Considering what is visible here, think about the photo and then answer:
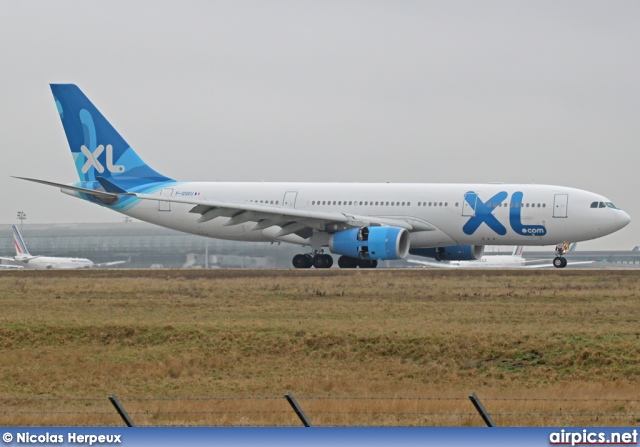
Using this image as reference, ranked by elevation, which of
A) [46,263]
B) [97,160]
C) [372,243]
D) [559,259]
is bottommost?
[46,263]

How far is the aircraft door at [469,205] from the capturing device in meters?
47.5

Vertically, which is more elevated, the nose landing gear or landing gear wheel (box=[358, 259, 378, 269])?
the nose landing gear

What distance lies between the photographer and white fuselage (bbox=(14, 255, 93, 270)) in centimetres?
8875

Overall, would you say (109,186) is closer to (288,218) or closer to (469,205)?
(288,218)

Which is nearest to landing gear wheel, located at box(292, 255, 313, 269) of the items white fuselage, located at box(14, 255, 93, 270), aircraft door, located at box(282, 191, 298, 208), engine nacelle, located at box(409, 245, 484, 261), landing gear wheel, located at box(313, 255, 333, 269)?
landing gear wheel, located at box(313, 255, 333, 269)

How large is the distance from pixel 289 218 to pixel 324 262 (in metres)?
2.97

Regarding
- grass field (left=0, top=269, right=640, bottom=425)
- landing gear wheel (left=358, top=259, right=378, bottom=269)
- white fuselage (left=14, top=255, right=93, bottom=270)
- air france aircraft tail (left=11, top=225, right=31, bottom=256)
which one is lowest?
white fuselage (left=14, top=255, right=93, bottom=270)

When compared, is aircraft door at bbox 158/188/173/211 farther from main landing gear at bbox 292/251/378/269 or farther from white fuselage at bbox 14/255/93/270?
white fuselage at bbox 14/255/93/270

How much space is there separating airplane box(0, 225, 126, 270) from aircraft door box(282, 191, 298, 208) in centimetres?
4049

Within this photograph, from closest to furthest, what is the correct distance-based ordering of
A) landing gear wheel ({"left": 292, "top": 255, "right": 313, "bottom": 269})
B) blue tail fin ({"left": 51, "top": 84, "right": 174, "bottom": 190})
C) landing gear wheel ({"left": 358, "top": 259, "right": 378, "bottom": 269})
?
landing gear wheel ({"left": 292, "top": 255, "right": 313, "bottom": 269})
landing gear wheel ({"left": 358, "top": 259, "right": 378, "bottom": 269})
blue tail fin ({"left": 51, "top": 84, "right": 174, "bottom": 190})

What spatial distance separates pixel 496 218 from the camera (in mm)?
47125

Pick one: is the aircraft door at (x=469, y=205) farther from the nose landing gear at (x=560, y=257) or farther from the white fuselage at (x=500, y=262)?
the white fuselage at (x=500, y=262)

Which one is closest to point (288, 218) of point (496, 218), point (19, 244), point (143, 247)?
point (496, 218)

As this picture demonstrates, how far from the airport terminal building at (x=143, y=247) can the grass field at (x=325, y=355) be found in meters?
30.7
